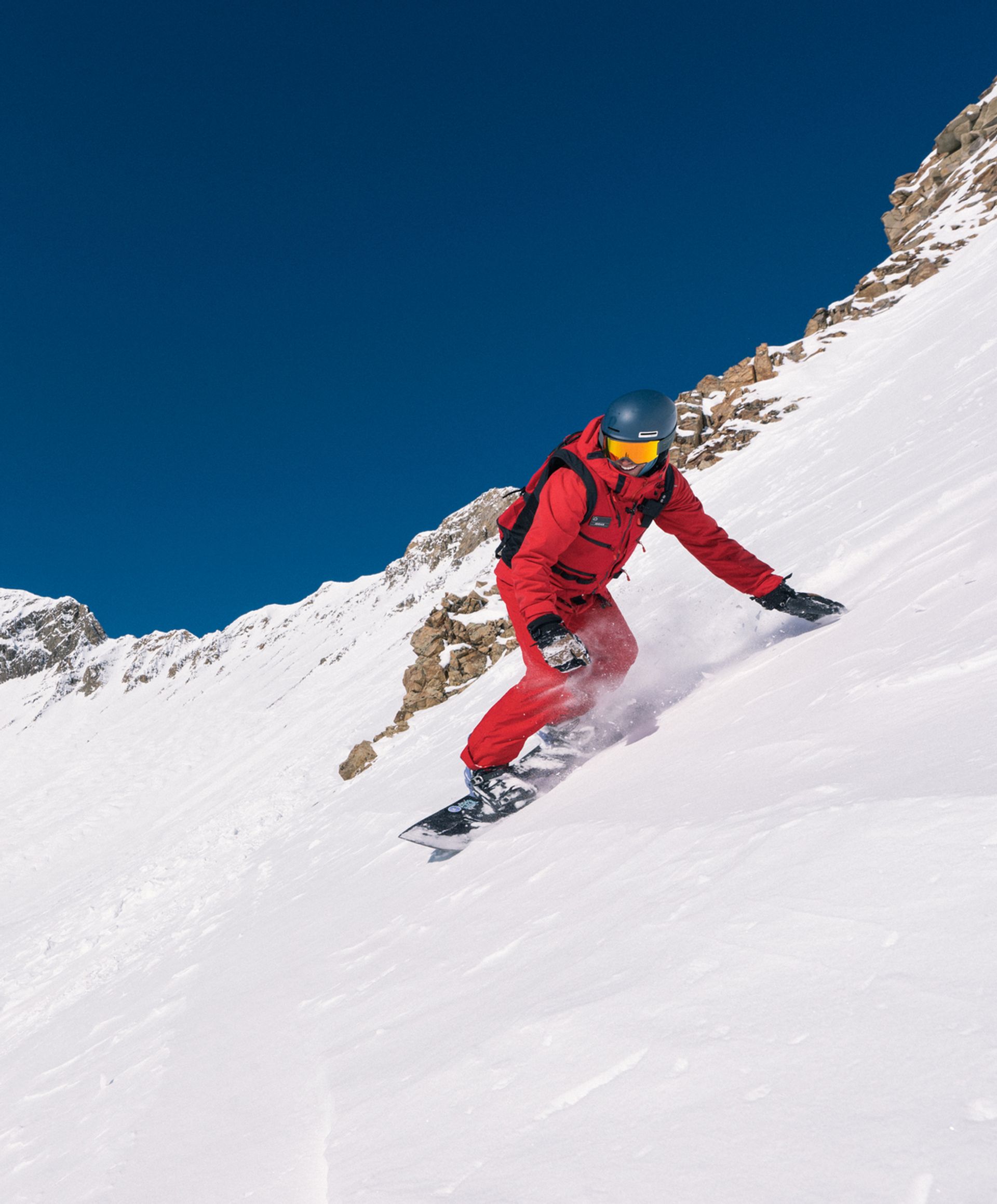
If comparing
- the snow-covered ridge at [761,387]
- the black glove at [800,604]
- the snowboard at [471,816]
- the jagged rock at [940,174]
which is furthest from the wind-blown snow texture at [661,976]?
the jagged rock at [940,174]

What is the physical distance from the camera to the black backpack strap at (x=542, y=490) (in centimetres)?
411

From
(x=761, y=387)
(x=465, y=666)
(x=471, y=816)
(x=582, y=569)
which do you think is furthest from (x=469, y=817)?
(x=761, y=387)

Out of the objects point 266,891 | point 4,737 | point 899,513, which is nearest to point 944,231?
point 899,513

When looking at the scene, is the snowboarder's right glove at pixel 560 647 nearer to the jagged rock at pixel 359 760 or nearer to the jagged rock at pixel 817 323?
the jagged rock at pixel 359 760

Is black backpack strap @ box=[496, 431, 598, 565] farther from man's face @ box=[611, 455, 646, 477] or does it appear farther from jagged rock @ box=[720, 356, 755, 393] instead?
jagged rock @ box=[720, 356, 755, 393]

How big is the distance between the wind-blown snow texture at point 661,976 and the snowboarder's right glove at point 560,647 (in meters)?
0.60

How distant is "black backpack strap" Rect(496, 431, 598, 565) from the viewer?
4109 mm

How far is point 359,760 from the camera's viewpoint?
13070 mm

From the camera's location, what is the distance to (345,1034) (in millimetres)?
2406

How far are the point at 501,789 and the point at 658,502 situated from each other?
79.1 inches

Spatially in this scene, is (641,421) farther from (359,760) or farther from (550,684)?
(359,760)

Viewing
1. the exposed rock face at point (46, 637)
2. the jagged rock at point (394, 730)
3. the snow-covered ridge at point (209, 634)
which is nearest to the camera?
the jagged rock at point (394, 730)

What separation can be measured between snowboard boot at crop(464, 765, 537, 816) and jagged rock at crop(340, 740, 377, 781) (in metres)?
8.53

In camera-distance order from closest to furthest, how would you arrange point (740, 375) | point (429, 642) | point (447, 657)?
point (447, 657) → point (429, 642) → point (740, 375)
